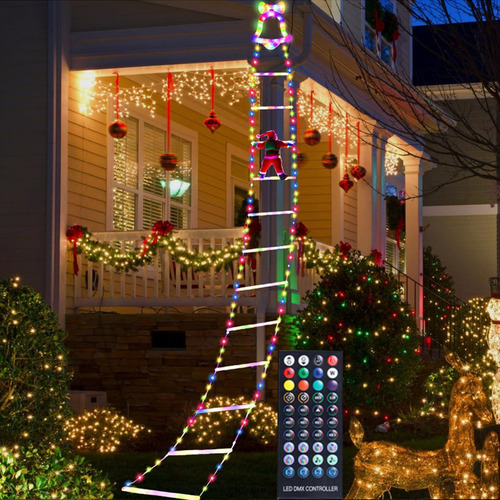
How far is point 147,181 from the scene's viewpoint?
16906mm

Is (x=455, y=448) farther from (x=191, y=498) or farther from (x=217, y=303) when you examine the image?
(x=217, y=303)

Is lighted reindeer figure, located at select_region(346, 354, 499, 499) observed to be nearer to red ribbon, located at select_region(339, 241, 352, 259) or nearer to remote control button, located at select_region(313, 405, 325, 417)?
remote control button, located at select_region(313, 405, 325, 417)

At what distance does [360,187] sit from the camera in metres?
17.7

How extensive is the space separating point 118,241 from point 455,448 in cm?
915

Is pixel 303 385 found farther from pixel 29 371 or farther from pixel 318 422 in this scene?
pixel 29 371

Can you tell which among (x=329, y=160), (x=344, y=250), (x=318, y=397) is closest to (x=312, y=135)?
(x=329, y=160)

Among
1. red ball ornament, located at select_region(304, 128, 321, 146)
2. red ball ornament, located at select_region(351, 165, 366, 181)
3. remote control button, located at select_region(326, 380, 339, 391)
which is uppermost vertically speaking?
red ball ornament, located at select_region(304, 128, 321, 146)

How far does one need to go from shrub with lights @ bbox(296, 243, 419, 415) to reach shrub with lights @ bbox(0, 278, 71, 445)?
459 centimetres

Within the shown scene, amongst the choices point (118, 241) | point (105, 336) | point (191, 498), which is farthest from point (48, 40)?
point (191, 498)

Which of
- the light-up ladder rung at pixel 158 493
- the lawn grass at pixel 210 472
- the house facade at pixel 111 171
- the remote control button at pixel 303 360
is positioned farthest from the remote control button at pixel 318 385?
the house facade at pixel 111 171

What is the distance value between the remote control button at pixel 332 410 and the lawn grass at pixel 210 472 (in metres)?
3.65

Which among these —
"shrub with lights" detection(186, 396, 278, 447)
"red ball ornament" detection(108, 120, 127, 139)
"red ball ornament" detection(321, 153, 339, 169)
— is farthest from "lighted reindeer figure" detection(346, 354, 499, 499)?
"red ball ornament" detection(321, 153, 339, 169)

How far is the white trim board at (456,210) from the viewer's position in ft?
91.7

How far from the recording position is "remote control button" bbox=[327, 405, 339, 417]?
212 inches
